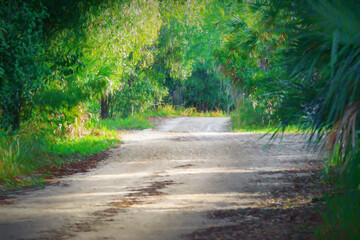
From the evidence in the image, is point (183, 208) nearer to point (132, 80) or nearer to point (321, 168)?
point (321, 168)

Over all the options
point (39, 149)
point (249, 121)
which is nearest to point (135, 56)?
point (39, 149)

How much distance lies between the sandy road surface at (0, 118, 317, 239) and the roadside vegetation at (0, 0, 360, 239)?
1308mm

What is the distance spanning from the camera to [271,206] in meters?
7.97

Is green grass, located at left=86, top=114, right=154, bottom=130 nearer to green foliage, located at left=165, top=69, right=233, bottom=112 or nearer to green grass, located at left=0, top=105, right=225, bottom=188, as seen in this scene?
green grass, located at left=0, top=105, right=225, bottom=188

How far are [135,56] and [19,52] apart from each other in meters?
Answer: 5.28

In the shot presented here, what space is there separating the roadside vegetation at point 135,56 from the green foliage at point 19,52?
3 cm

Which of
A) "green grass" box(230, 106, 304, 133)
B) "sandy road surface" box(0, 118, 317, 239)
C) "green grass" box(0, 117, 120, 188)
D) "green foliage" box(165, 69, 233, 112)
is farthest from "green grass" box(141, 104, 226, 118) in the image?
"sandy road surface" box(0, 118, 317, 239)

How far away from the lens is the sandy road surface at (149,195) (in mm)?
6609

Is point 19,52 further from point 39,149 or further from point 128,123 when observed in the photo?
point 128,123

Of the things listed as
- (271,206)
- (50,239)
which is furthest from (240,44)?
(50,239)

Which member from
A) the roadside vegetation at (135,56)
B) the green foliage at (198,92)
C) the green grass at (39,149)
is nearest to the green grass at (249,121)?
the roadside vegetation at (135,56)

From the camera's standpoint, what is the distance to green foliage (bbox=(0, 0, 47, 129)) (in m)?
11.4

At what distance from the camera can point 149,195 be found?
8.91m

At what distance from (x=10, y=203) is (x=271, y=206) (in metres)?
4.24
